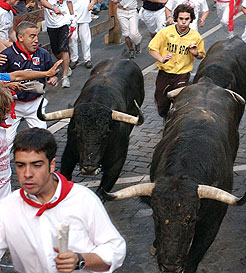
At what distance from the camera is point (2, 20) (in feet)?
35.5

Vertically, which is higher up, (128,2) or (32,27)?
(32,27)

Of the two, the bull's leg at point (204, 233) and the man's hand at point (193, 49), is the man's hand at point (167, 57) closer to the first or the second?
the man's hand at point (193, 49)

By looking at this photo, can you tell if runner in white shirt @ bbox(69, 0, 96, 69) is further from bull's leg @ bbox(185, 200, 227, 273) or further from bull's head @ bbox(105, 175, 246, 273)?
bull's head @ bbox(105, 175, 246, 273)

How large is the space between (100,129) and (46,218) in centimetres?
361

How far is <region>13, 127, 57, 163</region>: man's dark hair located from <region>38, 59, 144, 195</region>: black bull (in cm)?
323

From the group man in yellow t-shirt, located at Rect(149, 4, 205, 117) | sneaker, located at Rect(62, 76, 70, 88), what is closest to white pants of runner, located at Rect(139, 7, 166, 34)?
sneaker, located at Rect(62, 76, 70, 88)

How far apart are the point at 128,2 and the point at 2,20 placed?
15.8 ft

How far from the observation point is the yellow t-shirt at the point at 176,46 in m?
9.24

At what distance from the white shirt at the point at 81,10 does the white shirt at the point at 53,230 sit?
11200 mm

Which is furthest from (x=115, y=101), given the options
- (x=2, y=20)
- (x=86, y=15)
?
(x=86, y=15)

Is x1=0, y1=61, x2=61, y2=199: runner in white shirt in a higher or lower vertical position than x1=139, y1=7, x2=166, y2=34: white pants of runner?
higher

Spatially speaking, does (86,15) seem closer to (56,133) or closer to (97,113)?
(56,133)

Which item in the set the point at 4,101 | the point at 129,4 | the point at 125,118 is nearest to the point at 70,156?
the point at 125,118

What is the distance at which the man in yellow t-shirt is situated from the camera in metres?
9.23
